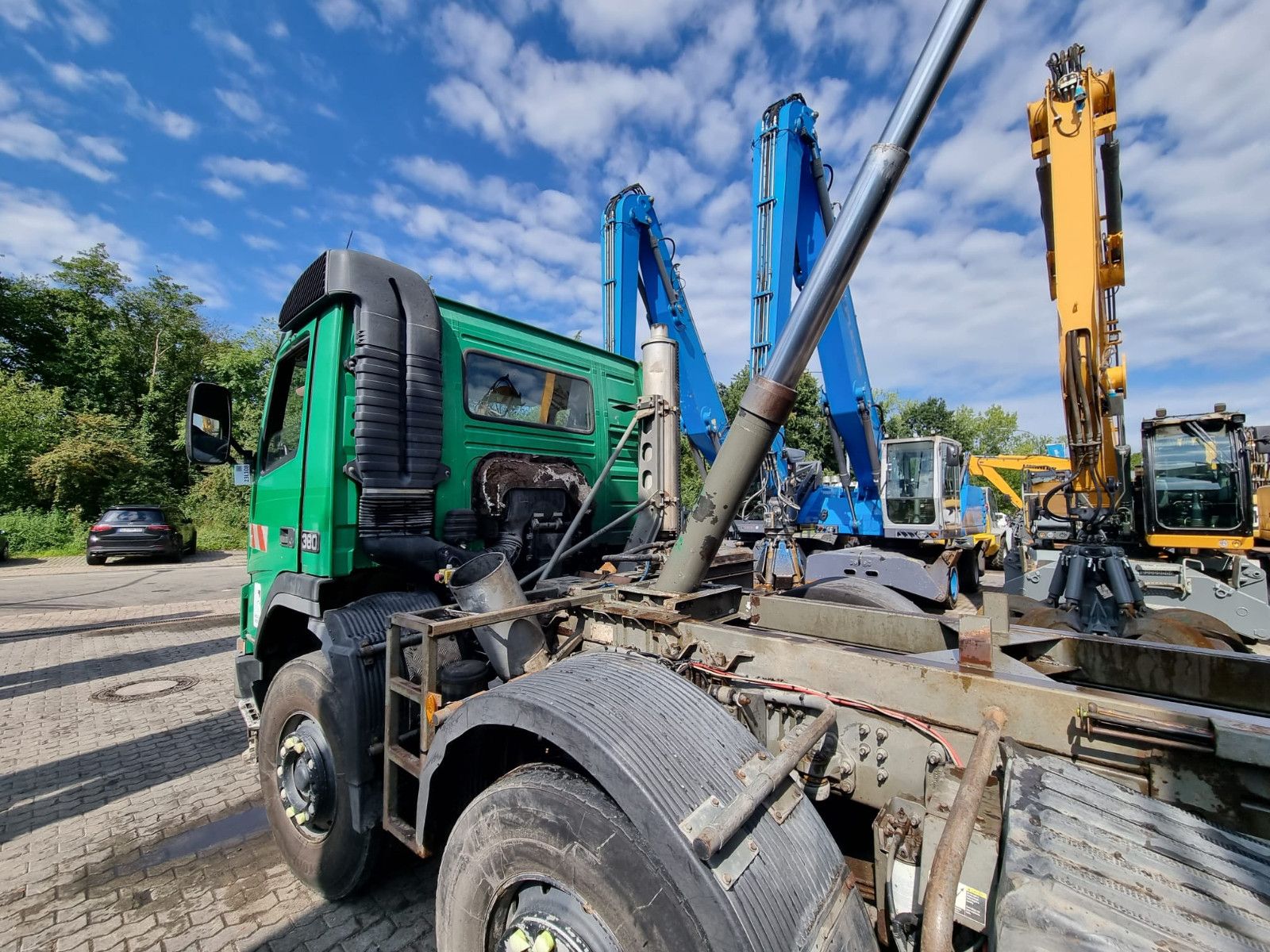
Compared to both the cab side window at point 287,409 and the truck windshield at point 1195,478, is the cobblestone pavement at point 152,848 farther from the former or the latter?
the truck windshield at point 1195,478

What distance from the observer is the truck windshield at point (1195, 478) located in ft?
26.8

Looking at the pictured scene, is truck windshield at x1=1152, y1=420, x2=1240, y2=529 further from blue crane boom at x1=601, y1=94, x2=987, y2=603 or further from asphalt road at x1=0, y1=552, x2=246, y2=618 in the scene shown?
asphalt road at x1=0, y1=552, x2=246, y2=618

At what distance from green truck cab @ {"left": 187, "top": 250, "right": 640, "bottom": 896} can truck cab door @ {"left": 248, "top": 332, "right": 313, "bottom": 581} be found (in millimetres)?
17

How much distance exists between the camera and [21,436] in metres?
20.9

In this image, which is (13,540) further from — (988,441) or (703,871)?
(988,441)

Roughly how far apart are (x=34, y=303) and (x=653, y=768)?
134 ft

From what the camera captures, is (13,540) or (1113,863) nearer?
(1113,863)

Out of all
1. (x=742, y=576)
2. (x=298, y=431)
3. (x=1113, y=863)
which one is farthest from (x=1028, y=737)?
(x=298, y=431)

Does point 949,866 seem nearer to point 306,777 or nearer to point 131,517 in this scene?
point 306,777

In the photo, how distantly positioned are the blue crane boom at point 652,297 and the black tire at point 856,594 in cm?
524

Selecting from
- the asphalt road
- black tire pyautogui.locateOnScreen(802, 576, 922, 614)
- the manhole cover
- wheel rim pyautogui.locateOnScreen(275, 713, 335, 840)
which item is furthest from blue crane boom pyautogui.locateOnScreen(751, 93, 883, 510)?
the asphalt road

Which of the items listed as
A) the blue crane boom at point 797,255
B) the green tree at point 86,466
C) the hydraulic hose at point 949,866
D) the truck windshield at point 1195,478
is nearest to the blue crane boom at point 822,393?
the blue crane boom at point 797,255

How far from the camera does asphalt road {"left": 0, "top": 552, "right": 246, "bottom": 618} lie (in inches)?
446

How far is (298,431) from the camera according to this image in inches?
137
